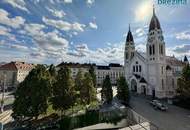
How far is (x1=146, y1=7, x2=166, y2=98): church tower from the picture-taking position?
4259cm

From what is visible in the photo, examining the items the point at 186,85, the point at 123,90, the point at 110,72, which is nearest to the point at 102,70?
the point at 110,72

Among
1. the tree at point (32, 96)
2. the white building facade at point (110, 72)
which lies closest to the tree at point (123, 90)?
the tree at point (32, 96)

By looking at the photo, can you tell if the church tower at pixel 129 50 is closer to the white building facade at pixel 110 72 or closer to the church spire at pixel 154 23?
the church spire at pixel 154 23

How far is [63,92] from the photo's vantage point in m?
23.5

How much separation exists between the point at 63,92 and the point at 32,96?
4.82 metres

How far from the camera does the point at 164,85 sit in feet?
141

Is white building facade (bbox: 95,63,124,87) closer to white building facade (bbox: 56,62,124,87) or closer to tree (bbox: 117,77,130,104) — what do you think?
white building facade (bbox: 56,62,124,87)

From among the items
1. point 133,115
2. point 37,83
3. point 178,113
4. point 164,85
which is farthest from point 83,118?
point 164,85

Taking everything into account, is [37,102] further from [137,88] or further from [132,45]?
[132,45]

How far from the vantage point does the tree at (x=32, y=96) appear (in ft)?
64.7

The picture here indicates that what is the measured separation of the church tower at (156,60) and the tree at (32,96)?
3245 centimetres

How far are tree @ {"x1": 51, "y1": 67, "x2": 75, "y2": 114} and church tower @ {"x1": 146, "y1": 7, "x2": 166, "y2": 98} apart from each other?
92.3ft

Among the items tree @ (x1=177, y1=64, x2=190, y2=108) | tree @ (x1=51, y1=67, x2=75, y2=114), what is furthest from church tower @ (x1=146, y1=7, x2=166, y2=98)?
tree @ (x1=51, y1=67, x2=75, y2=114)

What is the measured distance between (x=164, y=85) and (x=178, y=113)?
16.2 meters
